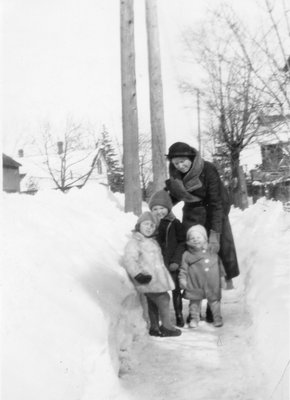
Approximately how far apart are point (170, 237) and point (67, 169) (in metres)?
37.1

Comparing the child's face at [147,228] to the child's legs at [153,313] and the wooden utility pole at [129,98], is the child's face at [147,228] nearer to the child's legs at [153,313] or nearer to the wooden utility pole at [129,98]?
the child's legs at [153,313]

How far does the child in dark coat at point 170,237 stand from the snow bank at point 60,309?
0.44m

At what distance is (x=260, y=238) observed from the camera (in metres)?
7.45

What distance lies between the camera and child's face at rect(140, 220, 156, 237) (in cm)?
480

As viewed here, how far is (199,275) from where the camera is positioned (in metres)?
4.89

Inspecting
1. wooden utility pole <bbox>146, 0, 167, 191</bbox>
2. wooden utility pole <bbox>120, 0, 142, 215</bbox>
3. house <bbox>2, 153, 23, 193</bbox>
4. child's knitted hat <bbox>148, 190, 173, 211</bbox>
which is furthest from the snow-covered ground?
house <bbox>2, 153, 23, 193</bbox>

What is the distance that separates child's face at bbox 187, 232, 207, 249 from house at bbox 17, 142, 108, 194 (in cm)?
3347

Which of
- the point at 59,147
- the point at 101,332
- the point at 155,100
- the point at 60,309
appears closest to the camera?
the point at 60,309

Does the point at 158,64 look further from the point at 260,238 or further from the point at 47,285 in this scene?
the point at 47,285

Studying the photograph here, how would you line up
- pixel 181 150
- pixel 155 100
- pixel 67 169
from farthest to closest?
pixel 67 169 → pixel 155 100 → pixel 181 150

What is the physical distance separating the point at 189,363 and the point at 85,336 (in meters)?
1.12

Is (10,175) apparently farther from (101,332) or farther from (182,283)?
(101,332)

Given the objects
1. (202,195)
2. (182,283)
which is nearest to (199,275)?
(182,283)

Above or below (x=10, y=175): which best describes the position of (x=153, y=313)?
below
